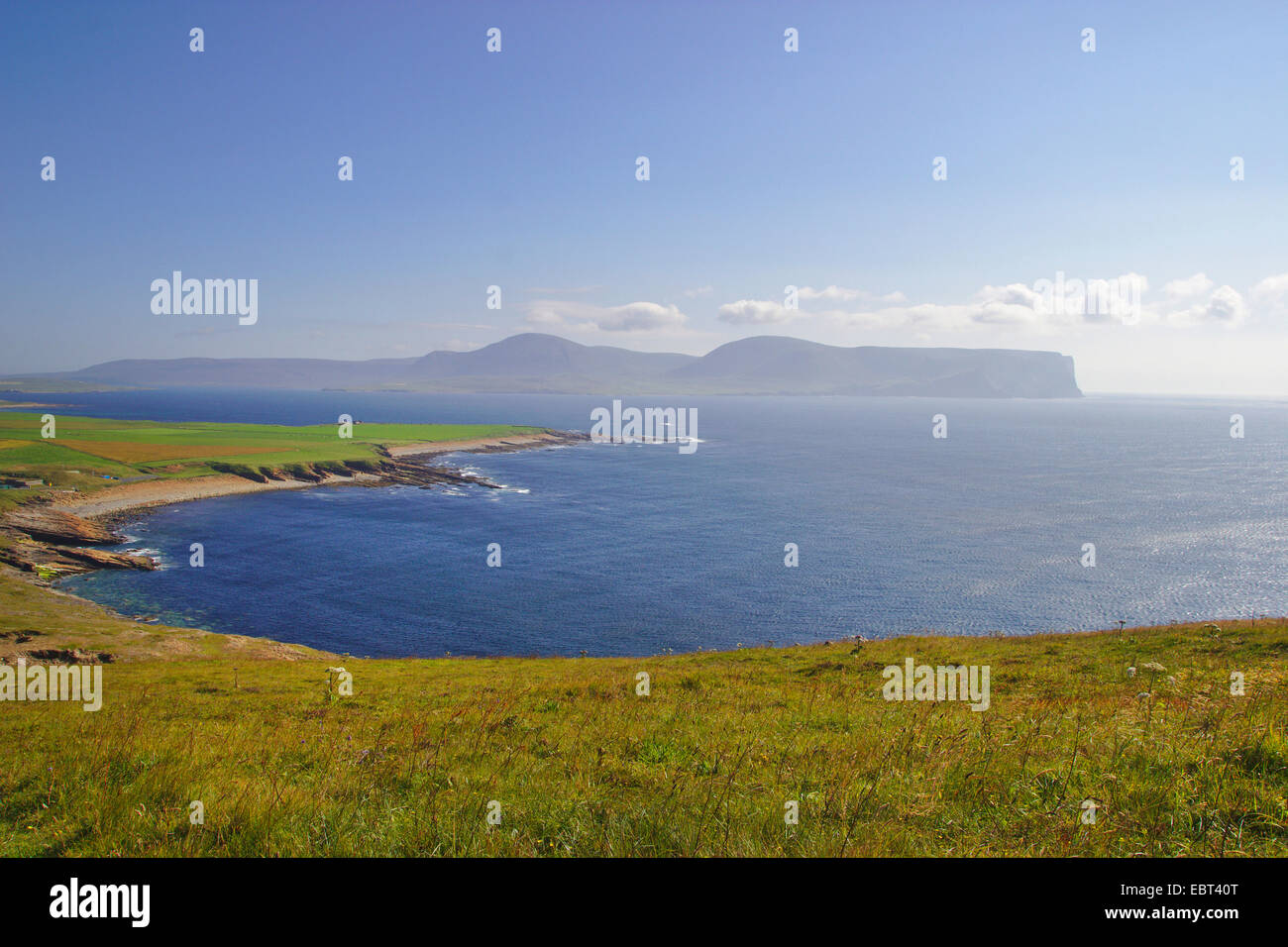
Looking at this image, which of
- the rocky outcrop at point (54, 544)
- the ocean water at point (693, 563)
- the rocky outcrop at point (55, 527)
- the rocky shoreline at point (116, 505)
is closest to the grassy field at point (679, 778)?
the ocean water at point (693, 563)

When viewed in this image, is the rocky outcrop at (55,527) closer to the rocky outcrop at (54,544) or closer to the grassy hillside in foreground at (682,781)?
the rocky outcrop at (54,544)

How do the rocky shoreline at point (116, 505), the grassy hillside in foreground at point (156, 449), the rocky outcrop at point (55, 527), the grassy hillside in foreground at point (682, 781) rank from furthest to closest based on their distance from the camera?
Answer: the grassy hillside in foreground at point (156, 449)
the rocky outcrop at point (55, 527)
the rocky shoreline at point (116, 505)
the grassy hillside in foreground at point (682, 781)

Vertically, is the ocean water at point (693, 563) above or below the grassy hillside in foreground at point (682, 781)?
below

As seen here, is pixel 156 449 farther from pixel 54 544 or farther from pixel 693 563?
pixel 693 563

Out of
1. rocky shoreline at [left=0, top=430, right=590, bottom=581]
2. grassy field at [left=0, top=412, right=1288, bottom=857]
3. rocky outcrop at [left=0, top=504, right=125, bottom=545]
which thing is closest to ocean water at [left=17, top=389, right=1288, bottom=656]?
rocky shoreline at [left=0, top=430, right=590, bottom=581]

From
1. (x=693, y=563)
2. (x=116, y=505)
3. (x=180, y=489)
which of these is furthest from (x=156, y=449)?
(x=693, y=563)

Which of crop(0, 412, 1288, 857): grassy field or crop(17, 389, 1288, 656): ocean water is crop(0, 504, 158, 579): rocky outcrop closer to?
crop(17, 389, 1288, 656): ocean water
